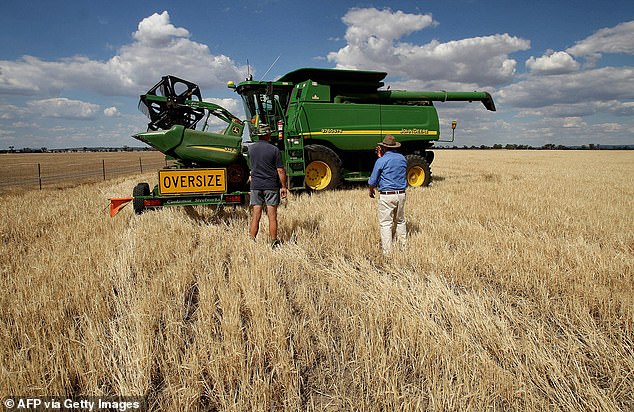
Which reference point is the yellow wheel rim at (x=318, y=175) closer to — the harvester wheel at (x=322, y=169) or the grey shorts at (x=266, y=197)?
the harvester wheel at (x=322, y=169)

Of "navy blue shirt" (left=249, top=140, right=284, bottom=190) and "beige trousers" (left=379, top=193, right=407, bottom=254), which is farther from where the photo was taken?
"navy blue shirt" (left=249, top=140, right=284, bottom=190)

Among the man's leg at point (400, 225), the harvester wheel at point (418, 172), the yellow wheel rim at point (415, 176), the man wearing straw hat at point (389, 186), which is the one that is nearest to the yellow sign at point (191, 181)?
the man wearing straw hat at point (389, 186)

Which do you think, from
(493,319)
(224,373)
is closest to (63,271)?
(224,373)

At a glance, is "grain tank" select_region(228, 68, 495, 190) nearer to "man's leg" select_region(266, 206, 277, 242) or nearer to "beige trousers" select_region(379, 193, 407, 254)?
"man's leg" select_region(266, 206, 277, 242)

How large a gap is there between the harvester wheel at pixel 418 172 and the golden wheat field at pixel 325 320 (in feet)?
16.8

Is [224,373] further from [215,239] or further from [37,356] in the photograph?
[215,239]

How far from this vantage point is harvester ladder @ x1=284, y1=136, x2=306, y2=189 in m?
8.05

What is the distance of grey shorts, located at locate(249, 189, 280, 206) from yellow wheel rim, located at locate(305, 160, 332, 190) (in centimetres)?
414

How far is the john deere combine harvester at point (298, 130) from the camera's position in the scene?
18.8 feet

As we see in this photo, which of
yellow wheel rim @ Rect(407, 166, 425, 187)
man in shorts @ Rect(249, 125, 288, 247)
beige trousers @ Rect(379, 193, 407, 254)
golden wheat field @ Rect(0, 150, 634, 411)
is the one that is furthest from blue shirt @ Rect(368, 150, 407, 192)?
yellow wheel rim @ Rect(407, 166, 425, 187)

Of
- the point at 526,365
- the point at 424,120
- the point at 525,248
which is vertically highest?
the point at 424,120

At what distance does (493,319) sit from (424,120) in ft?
27.5

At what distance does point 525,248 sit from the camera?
407 cm

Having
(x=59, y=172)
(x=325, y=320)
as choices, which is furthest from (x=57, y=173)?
(x=325, y=320)
